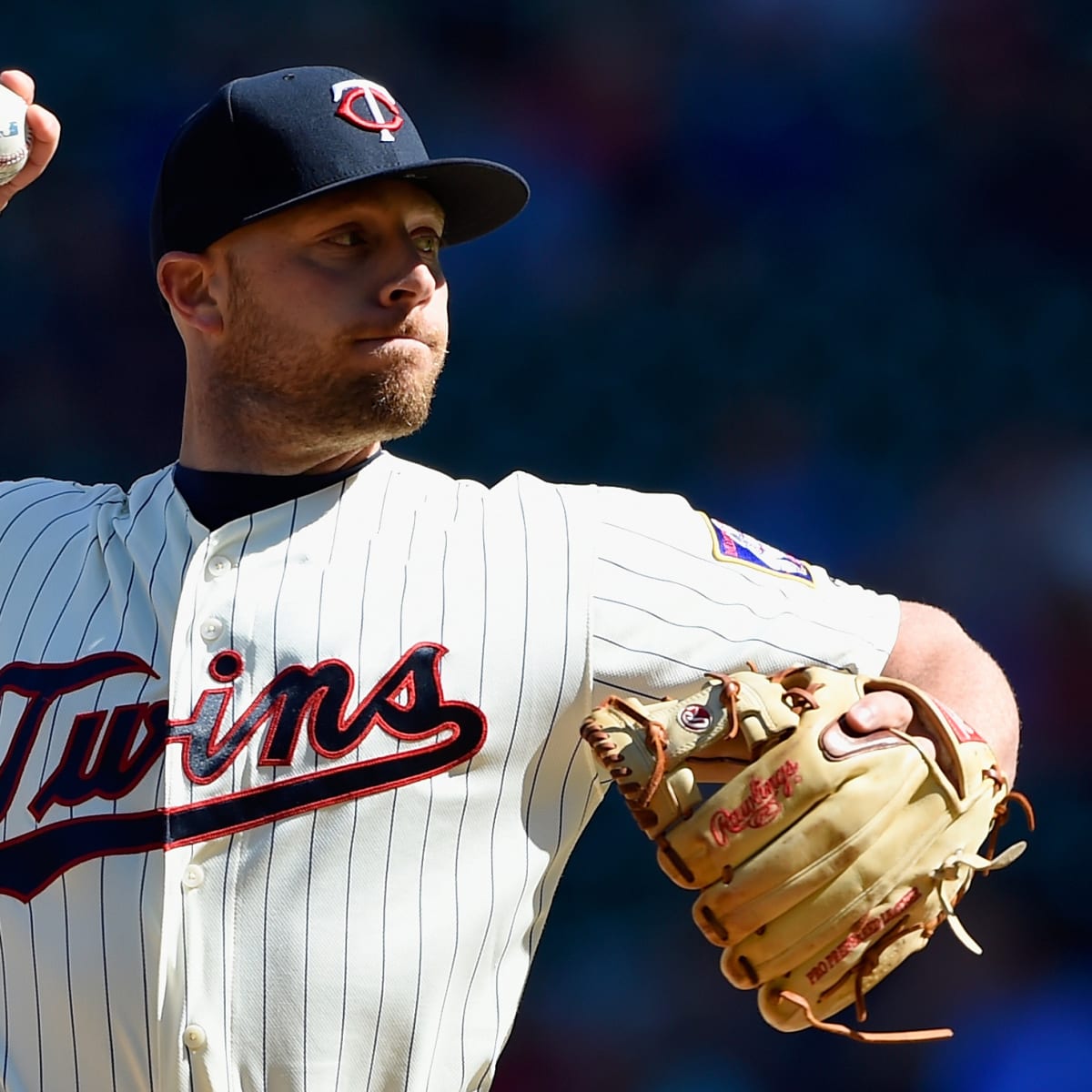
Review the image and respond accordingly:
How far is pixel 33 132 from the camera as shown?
74.1 inches

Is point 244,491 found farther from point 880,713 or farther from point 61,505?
point 880,713

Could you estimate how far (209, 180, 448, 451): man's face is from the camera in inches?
70.3

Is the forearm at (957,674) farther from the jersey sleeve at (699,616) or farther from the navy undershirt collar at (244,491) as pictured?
the navy undershirt collar at (244,491)

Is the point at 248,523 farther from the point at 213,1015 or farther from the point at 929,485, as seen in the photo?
the point at 929,485

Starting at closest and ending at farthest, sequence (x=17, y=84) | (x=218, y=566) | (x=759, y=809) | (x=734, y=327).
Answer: (x=759, y=809) < (x=218, y=566) < (x=17, y=84) < (x=734, y=327)

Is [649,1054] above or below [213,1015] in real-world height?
below

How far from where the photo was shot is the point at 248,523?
1.80 meters

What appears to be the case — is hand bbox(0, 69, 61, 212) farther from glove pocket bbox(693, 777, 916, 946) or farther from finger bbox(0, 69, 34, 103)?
glove pocket bbox(693, 777, 916, 946)

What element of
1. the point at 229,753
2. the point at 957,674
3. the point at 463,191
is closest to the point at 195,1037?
the point at 229,753

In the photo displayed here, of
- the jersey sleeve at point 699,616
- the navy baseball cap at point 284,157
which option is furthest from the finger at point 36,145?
the jersey sleeve at point 699,616

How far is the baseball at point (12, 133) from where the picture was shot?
183cm

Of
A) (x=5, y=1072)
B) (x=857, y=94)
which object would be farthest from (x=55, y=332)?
(x=5, y=1072)

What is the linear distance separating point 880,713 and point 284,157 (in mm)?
861

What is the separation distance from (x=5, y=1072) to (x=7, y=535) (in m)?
0.58
